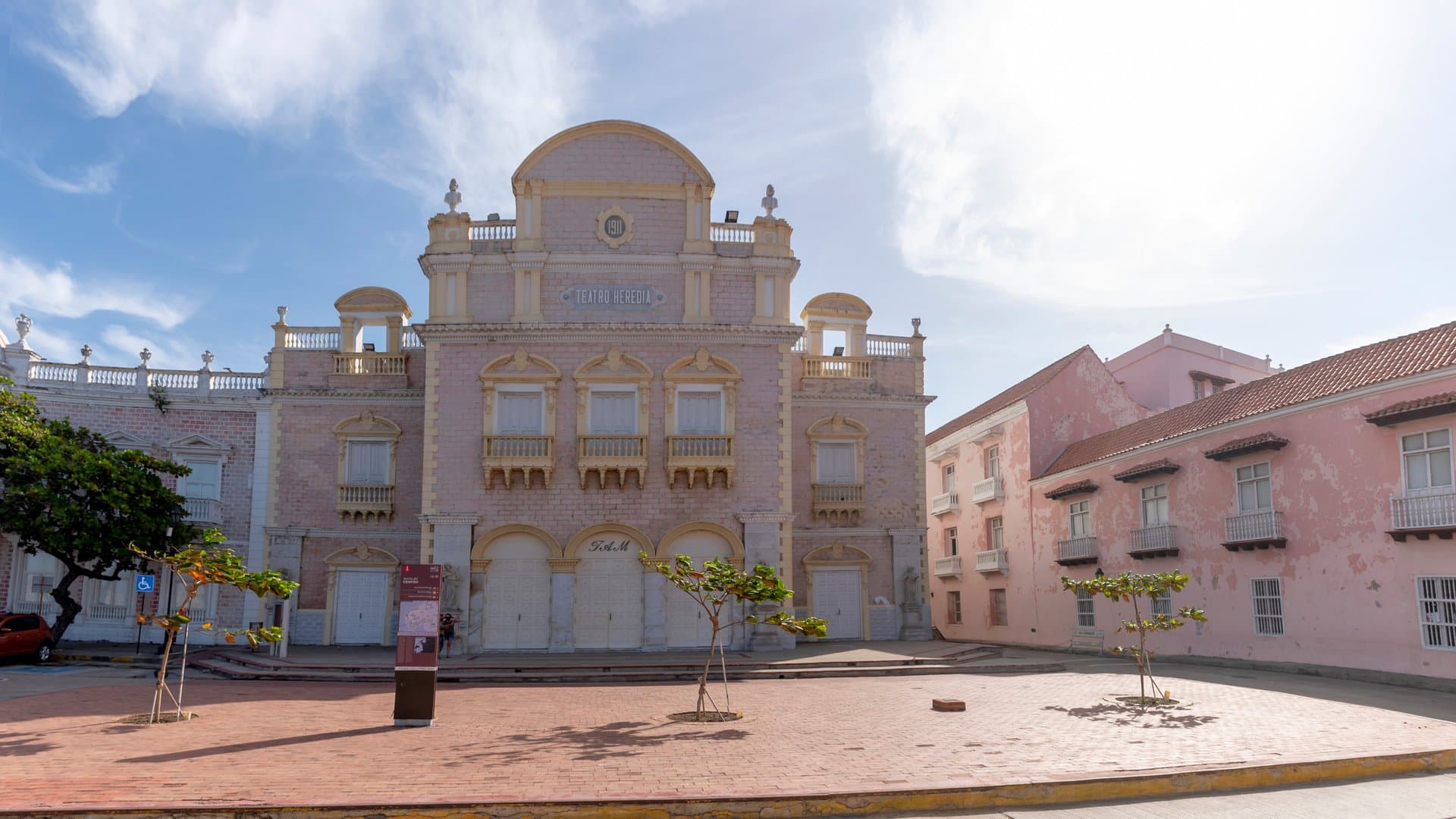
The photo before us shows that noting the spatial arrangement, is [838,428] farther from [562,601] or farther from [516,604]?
[516,604]

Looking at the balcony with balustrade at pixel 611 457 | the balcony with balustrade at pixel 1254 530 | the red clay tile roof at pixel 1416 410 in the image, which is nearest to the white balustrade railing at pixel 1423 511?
the red clay tile roof at pixel 1416 410

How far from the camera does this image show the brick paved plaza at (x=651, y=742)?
32.3 ft

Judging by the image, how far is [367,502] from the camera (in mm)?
29094

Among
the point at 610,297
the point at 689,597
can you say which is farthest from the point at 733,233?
the point at 689,597

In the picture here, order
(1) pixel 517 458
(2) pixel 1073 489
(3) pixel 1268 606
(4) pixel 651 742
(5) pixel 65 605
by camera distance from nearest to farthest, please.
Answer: (4) pixel 651 742, (3) pixel 1268 606, (1) pixel 517 458, (5) pixel 65 605, (2) pixel 1073 489

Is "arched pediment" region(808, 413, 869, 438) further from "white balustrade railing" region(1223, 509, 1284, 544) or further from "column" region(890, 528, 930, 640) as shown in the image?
"white balustrade railing" region(1223, 509, 1284, 544)

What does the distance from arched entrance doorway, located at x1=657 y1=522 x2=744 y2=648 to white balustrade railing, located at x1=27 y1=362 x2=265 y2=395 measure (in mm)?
14057

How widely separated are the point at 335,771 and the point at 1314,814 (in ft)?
31.4

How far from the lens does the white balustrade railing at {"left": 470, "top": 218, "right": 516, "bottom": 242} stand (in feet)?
90.6

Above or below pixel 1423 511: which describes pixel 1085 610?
below

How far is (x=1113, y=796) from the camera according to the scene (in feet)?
32.4

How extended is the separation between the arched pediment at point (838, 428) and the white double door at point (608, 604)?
287 inches

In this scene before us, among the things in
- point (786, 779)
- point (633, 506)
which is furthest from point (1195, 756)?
point (633, 506)

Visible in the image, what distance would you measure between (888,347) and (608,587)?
1182 centimetres
